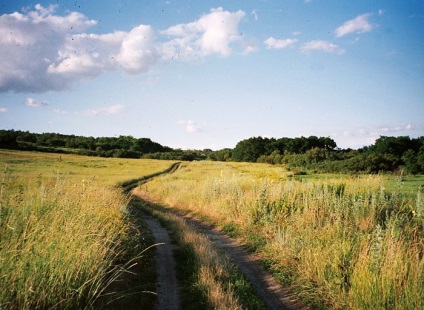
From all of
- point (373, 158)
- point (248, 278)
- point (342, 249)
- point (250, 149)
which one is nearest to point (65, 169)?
point (248, 278)

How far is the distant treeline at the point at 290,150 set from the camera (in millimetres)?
38875

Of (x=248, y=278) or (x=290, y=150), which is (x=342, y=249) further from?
(x=290, y=150)

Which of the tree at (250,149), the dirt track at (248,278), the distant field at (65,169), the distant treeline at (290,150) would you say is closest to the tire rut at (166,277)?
the dirt track at (248,278)

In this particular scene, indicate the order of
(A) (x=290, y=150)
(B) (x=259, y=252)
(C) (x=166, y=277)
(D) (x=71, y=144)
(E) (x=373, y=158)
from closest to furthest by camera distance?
(C) (x=166, y=277), (B) (x=259, y=252), (E) (x=373, y=158), (D) (x=71, y=144), (A) (x=290, y=150)

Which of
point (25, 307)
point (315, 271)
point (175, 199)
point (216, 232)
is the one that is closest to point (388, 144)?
point (175, 199)

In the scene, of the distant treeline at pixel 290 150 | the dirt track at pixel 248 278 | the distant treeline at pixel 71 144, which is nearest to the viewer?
the dirt track at pixel 248 278

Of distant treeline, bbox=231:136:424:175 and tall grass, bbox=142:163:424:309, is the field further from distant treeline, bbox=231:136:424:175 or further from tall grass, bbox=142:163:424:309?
distant treeline, bbox=231:136:424:175

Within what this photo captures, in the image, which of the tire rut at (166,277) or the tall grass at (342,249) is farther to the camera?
the tire rut at (166,277)

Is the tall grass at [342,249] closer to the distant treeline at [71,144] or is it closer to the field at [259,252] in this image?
the field at [259,252]

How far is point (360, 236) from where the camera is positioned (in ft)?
23.5

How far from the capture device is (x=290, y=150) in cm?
9875

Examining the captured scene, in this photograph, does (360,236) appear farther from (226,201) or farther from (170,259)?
(226,201)

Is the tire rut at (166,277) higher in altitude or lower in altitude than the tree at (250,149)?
lower

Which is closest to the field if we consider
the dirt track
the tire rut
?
the dirt track
